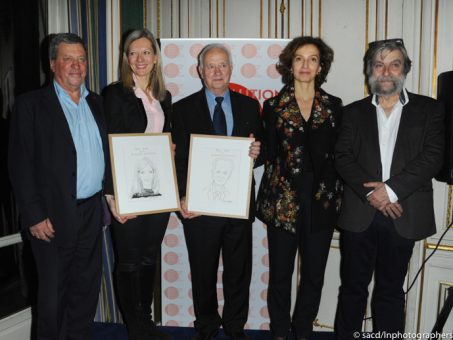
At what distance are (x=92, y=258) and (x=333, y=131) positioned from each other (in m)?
1.51

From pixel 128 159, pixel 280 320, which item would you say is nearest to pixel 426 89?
pixel 280 320

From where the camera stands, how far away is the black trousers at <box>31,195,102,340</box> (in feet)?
6.88

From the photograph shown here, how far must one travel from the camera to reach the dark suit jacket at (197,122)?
2.29 meters

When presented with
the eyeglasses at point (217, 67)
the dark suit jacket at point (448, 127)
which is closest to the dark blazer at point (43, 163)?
the eyeglasses at point (217, 67)

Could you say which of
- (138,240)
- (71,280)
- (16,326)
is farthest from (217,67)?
(16,326)

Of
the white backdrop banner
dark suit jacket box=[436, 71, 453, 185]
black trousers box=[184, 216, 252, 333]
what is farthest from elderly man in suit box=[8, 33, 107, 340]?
dark suit jacket box=[436, 71, 453, 185]

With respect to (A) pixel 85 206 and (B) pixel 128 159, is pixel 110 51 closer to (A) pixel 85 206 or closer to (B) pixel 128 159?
(B) pixel 128 159

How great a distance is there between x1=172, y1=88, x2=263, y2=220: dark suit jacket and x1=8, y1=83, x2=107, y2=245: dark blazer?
573 millimetres

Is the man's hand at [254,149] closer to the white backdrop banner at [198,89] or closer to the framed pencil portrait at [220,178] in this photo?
the framed pencil portrait at [220,178]

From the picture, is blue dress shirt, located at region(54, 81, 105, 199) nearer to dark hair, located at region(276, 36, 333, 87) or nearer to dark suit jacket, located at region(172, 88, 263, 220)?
dark suit jacket, located at region(172, 88, 263, 220)

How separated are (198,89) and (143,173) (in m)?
0.81

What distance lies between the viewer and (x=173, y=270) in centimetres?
288

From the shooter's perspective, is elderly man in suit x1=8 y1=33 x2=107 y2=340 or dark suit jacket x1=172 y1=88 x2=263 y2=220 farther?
dark suit jacket x1=172 y1=88 x2=263 y2=220

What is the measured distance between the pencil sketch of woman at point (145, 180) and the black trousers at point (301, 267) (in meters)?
0.70
